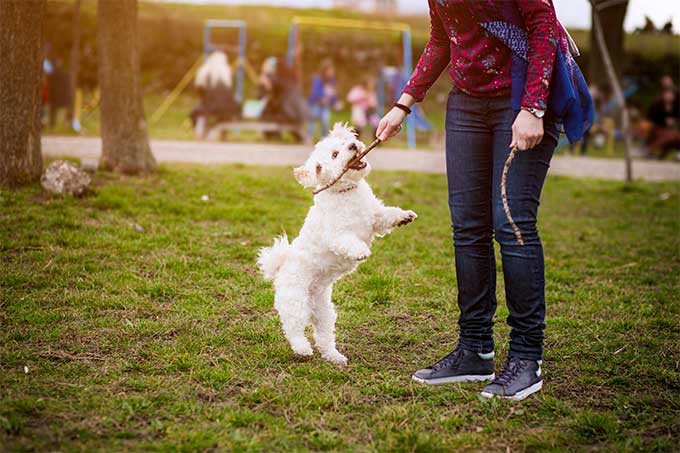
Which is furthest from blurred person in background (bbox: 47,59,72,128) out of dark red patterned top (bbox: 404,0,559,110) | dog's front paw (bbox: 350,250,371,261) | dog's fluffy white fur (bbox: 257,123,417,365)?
dark red patterned top (bbox: 404,0,559,110)

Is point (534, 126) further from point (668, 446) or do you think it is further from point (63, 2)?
point (63, 2)

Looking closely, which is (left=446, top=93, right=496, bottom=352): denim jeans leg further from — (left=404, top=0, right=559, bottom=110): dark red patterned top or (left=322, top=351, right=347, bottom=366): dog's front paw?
(left=322, top=351, right=347, bottom=366): dog's front paw

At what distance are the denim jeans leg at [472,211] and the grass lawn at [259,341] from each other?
1.08ft

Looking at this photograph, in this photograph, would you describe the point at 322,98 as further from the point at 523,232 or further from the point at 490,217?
the point at 523,232

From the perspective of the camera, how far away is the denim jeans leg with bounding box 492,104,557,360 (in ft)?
9.71

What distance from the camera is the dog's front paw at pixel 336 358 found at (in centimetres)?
354

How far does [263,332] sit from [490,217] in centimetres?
142

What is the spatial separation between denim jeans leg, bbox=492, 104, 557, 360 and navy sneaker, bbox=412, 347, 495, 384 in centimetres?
25

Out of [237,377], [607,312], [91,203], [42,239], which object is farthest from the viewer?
[91,203]

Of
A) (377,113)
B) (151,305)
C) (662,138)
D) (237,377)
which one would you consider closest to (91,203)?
(151,305)

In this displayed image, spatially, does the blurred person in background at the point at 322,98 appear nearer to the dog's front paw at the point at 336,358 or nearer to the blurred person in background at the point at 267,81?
the blurred person in background at the point at 267,81

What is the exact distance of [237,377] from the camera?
10.8 ft

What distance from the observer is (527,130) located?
2801 millimetres

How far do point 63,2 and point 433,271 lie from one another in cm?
1634
